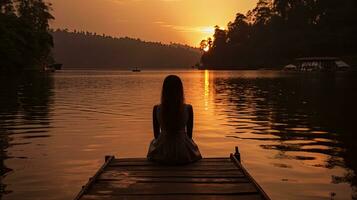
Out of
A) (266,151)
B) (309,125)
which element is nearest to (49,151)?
(266,151)

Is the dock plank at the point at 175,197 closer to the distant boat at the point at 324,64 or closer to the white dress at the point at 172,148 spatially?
the white dress at the point at 172,148

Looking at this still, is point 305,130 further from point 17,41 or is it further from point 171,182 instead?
point 17,41

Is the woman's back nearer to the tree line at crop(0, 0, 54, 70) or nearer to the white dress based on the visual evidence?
the white dress

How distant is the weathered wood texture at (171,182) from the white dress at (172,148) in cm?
17

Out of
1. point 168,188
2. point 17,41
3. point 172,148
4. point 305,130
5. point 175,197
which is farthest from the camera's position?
point 17,41

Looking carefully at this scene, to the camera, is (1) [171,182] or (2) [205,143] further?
(2) [205,143]

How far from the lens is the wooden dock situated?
812 centimetres

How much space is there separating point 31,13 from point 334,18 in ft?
311

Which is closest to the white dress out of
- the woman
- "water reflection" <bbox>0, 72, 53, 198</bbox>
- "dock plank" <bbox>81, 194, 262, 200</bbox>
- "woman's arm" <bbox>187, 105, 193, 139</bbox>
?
the woman

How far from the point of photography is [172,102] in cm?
995

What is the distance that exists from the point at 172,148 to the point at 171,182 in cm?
151

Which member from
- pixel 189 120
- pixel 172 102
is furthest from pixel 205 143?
pixel 172 102

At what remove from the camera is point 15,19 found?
341 ft

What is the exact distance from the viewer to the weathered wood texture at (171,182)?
812cm
